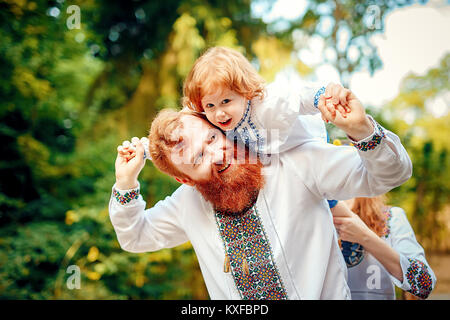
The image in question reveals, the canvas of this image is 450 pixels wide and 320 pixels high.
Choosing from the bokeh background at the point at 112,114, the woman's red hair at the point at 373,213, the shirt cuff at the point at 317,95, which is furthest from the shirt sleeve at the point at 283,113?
the bokeh background at the point at 112,114

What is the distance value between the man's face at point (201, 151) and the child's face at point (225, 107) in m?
0.05

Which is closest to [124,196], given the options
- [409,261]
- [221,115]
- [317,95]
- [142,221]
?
[142,221]

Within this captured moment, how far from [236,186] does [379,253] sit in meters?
0.66

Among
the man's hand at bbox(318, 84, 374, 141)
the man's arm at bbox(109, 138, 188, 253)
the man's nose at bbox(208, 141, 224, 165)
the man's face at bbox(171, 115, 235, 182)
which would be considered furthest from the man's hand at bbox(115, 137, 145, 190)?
the man's hand at bbox(318, 84, 374, 141)

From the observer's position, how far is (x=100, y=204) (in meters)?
3.42

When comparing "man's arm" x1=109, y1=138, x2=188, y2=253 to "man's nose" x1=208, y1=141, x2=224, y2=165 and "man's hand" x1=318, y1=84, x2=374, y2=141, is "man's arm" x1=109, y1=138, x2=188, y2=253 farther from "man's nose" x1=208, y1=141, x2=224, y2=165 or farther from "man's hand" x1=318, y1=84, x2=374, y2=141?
"man's hand" x1=318, y1=84, x2=374, y2=141

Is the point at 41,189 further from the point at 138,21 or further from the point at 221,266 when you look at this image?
the point at 221,266

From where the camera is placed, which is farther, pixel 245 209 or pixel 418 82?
pixel 418 82

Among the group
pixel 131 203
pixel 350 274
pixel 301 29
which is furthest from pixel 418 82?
pixel 131 203

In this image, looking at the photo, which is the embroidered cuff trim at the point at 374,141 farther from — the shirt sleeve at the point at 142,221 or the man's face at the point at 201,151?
the shirt sleeve at the point at 142,221

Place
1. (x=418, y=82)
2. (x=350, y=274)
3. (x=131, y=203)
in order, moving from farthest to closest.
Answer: (x=418, y=82) → (x=350, y=274) → (x=131, y=203)

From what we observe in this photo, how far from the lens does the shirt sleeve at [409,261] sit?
1.44 m

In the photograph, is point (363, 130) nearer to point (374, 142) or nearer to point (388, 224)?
point (374, 142)
